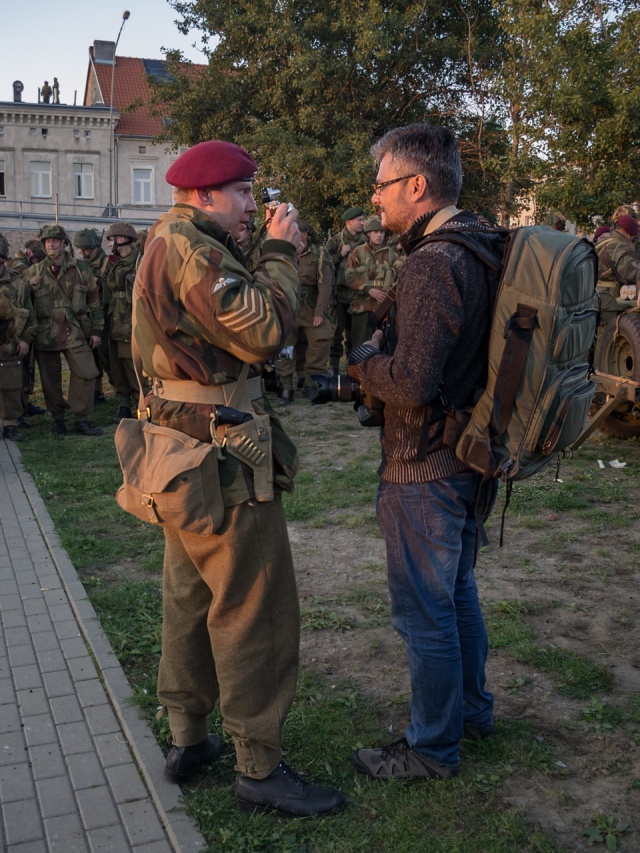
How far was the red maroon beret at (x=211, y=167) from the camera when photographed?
2967 millimetres

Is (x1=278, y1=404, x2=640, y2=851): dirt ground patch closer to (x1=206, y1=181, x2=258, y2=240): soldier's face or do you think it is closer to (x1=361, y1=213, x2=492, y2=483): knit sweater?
(x1=361, y1=213, x2=492, y2=483): knit sweater

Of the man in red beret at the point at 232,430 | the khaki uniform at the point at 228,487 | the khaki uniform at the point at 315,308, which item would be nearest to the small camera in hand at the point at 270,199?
the man in red beret at the point at 232,430

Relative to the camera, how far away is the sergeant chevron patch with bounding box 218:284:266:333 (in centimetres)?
281

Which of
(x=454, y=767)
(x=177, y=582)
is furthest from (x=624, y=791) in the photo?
(x=177, y=582)

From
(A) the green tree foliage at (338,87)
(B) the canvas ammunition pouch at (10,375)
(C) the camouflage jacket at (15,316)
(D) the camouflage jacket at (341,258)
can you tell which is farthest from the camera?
(A) the green tree foliage at (338,87)

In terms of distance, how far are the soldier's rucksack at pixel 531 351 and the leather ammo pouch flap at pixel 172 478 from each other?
850 mm

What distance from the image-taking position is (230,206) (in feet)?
9.97

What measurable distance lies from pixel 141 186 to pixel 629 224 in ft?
140

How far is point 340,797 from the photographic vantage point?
10.9 ft

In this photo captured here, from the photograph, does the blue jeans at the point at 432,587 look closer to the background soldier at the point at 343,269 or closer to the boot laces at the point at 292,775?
the boot laces at the point at 292,775

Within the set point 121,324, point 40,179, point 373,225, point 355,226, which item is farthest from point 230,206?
point 40,179

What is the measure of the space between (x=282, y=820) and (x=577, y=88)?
45.3ft

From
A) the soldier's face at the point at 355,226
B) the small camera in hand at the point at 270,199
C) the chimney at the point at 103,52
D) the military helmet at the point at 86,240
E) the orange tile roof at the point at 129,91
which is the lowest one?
the small camera in hand at the point at 270,199

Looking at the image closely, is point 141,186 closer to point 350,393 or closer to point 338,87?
point 338,87
